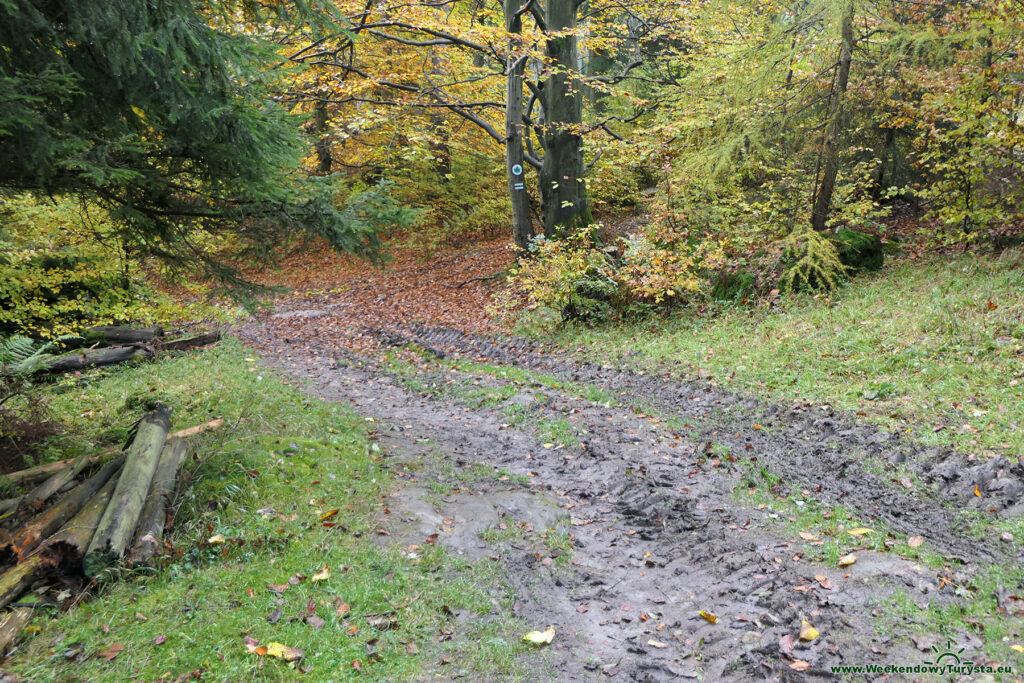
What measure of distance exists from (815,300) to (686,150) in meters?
5.45

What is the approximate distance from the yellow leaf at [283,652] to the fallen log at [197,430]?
10.2 feet

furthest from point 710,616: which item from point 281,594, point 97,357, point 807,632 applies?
point 97,357

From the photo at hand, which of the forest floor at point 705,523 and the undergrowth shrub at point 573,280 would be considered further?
the undergrowth shrub at point 573,280

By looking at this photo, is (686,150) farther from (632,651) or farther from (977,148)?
(632,651)

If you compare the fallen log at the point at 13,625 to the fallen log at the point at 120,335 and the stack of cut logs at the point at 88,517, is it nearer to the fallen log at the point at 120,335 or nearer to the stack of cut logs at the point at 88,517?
the stack of cut logs at the point at 88,517

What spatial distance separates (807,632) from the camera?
12.5 feet

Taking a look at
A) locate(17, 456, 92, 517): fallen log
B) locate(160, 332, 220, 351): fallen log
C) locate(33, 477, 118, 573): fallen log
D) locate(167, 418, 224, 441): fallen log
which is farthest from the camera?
locate(160, 332, 220, 351): fallen log

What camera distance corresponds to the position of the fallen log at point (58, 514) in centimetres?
429

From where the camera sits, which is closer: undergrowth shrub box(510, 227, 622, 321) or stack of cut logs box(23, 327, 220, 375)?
stack of cut logs box(23, 327, 220, 375)

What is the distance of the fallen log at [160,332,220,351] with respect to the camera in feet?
45.7

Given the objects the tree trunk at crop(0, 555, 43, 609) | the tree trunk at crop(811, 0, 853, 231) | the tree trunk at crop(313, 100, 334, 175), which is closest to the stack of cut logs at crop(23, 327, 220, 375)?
the tree trunk at crop(0, 555, 43, 609)

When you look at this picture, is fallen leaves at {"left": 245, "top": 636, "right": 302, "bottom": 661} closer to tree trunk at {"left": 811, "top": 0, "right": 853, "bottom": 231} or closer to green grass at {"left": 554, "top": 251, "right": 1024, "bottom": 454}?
green grass at {"left": 554, "top": 251, "right": 1024, "bottom": 454}

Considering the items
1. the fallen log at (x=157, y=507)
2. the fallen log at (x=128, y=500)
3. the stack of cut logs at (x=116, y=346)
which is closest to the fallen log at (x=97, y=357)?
the stack of cut logs at (x=116, y=346)

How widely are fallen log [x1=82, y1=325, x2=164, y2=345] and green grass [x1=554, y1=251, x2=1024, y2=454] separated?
9242 mm
